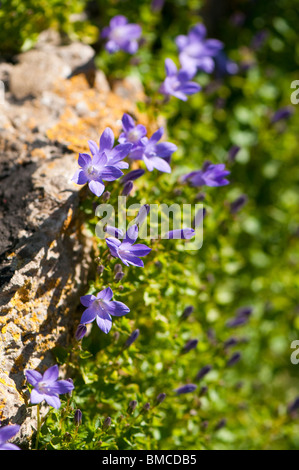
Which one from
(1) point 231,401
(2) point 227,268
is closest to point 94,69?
(2) point 227,268

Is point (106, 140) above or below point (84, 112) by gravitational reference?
below

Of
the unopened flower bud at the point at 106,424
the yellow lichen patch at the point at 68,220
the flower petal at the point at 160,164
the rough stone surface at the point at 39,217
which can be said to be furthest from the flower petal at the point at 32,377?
the flower petal at the point at 160,164

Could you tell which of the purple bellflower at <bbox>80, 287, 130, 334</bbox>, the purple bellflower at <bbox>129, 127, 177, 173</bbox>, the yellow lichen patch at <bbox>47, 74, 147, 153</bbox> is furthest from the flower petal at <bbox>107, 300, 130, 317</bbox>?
the yellow lichen patch at <bbox>47, 74, 147, 153</bbox>

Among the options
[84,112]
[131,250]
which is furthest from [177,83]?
[131,250]

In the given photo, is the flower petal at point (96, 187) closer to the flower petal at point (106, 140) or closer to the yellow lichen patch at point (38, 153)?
the flower petal at point (106, 140)

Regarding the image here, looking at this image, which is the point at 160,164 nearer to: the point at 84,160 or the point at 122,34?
the point at 84,160
